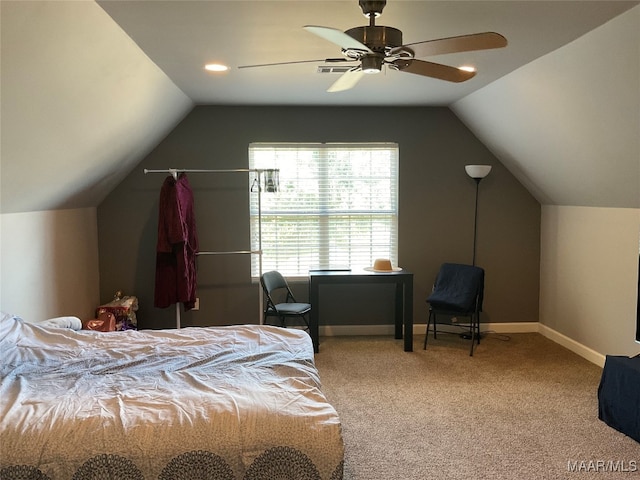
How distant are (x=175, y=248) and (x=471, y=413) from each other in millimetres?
2766

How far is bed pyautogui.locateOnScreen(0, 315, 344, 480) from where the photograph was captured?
6.09 feet

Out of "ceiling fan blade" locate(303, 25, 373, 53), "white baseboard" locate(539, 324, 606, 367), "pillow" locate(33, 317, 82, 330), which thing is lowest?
"white baseboard" locate(539, 324, 606, 367)

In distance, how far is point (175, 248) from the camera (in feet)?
14.7

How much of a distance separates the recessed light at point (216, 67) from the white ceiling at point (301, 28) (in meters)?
Result: 0.06

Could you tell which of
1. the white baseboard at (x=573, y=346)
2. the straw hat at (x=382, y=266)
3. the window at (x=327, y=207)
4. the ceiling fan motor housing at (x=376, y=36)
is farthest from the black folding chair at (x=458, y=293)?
the ceiling fan motor housing at (x=376, y=36)

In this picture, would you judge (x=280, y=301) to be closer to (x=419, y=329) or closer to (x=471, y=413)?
(x=419, y=329)

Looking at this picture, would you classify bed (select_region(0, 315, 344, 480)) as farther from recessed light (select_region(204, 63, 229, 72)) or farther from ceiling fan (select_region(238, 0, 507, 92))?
recessed light (select_region(204, 63, 229, 72))

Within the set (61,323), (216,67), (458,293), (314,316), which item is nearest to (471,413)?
(458,293)

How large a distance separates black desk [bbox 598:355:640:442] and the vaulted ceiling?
131cm

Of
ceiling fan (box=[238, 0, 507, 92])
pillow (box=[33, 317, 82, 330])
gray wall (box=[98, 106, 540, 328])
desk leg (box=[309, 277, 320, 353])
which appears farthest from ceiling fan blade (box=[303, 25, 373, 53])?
gray wall (box=[98, 106, 540, 328])

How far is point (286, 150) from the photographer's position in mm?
5125

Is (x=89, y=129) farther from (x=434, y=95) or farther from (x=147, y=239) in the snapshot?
(x=434, y=95)

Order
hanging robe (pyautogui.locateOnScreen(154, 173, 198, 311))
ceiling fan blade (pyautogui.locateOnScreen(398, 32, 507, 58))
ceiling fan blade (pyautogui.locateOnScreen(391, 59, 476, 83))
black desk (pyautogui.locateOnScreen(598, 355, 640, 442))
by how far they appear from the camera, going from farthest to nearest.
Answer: hanging robe (pyautogui.locateOnScreen(154, 173, 198, 311)), black desk (pyautogui.locateOnScreen(598, 355, 640, 442)), ceiling fan blade (pyautogui.locateOnScreen(391, 59, 476, 83)), ceiling fan blade (pyautogui.locateOnScreen(398, 32, 507, 58))

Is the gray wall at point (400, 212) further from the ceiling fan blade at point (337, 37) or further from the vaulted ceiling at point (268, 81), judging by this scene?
the ceiling fan blade at point (337, 37)
